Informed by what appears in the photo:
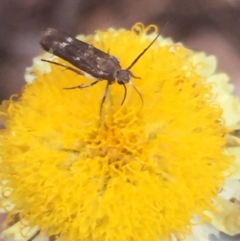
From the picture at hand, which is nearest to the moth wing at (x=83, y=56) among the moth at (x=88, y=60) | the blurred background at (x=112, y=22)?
the moth at (x=88, y=60)

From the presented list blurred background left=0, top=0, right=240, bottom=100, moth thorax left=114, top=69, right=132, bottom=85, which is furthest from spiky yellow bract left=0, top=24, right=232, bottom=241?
blurred background left=0, top=0, right=240, bottom=100

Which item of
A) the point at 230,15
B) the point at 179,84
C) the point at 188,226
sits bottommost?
the point at 188,226

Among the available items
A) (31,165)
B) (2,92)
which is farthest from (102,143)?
(2,92)

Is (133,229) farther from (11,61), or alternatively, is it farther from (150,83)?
(11,61)

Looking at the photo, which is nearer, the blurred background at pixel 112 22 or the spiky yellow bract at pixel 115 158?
the spiky yellow bract at pixel 115 158

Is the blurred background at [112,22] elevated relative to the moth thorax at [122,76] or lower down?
elevated

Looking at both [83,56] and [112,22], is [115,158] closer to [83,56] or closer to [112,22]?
[83,56]

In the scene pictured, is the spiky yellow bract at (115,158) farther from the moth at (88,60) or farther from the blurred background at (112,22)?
the blurred background at (112,22)

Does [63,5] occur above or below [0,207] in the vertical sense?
above
